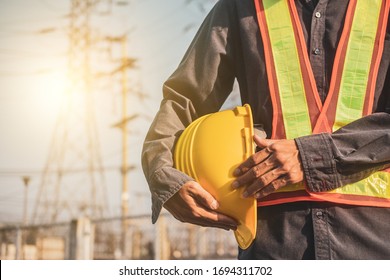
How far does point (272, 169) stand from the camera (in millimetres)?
1301

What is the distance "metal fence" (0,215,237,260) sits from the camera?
4.84 metres

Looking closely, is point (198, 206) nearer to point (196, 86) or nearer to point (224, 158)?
point (224, 158)

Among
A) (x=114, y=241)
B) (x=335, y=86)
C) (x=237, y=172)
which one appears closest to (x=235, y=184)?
(x=237, y=172)

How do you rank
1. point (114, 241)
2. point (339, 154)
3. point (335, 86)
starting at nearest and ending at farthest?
point (339, 154) < point (335, 86) < point (114, 241)

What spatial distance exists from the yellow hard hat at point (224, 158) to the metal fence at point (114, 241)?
318cm

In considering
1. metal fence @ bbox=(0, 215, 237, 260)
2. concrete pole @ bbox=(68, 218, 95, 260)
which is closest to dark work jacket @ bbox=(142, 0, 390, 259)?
metal fence @ bbox=(0, 215, 237, 260)

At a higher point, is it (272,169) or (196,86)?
(196,86)

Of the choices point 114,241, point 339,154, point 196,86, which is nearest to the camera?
point 339,154

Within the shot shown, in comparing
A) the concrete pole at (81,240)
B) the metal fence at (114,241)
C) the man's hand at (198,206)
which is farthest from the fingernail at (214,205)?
the concrete pole at (81,240)

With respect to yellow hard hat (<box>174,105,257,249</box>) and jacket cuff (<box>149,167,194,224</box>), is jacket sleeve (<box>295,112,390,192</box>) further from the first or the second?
jacket cuff (<box>149,167,194,224</box>)

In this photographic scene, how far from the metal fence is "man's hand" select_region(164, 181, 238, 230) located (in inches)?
125

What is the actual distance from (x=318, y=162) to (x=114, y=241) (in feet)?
14.4

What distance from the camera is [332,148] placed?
130 cm

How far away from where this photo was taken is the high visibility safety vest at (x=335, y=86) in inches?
53.2
